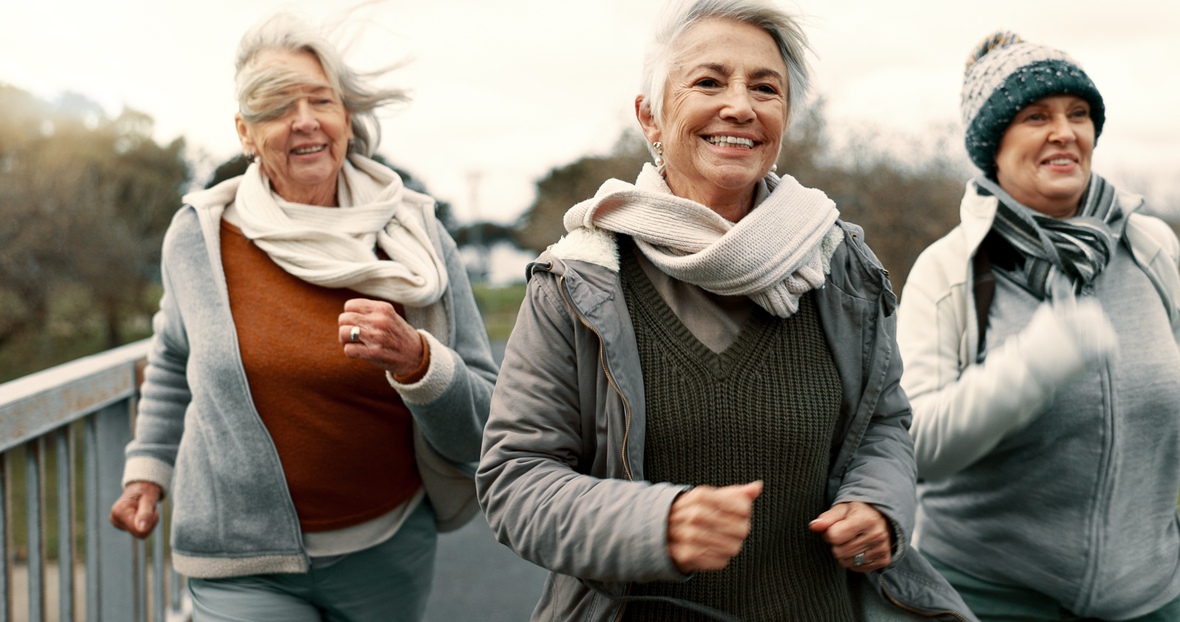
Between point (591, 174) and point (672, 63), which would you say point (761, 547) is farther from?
point (591, 174)

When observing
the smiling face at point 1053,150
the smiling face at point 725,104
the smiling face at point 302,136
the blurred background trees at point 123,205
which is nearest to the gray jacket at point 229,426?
the smiling face at point 302,136

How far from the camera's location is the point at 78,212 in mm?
19391

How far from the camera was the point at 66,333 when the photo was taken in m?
21.8

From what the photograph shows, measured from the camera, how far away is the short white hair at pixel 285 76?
222 centimetres

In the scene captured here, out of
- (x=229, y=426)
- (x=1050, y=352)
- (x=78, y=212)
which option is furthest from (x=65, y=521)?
(x=78, y=212)

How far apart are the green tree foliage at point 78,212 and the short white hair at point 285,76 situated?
62.4ft

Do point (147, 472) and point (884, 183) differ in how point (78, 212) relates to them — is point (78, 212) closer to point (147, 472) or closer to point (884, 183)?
point (884, 183)

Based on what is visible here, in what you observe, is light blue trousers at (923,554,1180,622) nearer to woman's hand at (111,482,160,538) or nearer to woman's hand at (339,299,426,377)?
woman's hand at (339,299,426,377)

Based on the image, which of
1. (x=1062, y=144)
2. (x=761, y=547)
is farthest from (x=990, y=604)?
(x=1062, y=144)

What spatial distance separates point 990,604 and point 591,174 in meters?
17.6

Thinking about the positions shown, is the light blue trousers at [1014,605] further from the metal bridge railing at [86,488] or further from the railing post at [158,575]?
the railing post at [158,575]

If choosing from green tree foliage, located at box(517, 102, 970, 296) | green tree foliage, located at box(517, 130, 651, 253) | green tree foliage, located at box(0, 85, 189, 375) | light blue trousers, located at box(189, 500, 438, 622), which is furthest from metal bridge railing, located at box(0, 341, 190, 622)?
green tree foliage, located at box(0, 85, 189, 375)

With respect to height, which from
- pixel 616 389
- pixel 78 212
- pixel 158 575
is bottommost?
pixel 158 575

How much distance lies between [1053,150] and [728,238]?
1.18m
